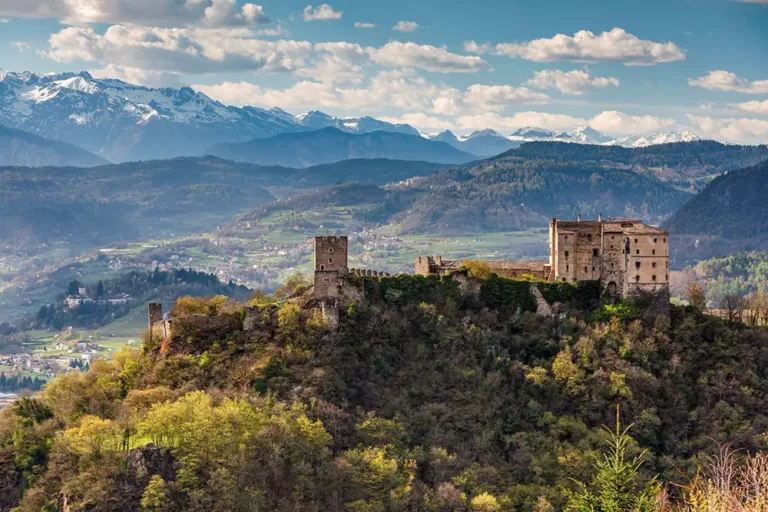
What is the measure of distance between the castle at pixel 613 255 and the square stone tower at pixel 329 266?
12139 mm

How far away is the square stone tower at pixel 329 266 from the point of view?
95.4 m

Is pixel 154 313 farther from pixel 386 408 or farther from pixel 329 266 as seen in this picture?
pixel 386 408

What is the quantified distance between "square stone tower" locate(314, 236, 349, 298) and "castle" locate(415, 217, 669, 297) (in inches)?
478

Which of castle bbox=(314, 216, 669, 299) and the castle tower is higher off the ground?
castle bbox=(314, 216, 669, 299)

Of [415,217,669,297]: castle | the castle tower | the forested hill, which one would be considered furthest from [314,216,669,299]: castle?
the castle tower

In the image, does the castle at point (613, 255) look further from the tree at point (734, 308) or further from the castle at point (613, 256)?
the tree at point (734, 308)

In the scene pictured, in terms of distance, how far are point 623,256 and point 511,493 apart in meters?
28.4

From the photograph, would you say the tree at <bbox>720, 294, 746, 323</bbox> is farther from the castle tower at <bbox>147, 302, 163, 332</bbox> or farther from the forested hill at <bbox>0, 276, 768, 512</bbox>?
the castle tower at <bbox>147, 302, 163, 332</bbox>

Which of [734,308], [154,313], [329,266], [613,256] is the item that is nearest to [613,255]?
[613,256]

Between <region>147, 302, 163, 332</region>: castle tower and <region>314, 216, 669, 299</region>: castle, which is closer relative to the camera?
<region>314, 216, 669, 299</region>: castle

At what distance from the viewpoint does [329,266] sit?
9562 centimetres

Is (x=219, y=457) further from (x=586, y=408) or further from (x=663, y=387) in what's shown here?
(x=663, y=387)

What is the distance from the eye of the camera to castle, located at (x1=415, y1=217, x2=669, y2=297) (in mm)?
100188

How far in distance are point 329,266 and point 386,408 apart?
1395 centimetres
